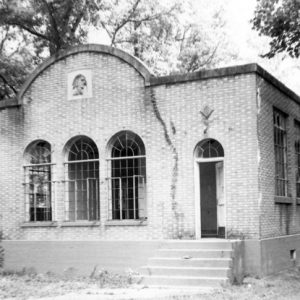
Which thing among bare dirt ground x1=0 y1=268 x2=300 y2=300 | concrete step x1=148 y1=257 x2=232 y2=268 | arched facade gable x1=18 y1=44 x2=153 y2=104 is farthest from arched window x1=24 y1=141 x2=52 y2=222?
concrete step x1=148 y1=257 x2=232 y2=268

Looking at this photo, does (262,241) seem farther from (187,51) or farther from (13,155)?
(187,51)

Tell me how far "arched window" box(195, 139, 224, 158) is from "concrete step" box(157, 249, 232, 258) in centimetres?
246

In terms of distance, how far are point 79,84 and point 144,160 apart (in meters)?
2.80

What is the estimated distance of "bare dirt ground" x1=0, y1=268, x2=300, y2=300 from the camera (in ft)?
38.0

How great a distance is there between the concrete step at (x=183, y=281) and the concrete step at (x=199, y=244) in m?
1.05

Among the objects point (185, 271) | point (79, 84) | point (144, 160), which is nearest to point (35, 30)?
point (79, 84)

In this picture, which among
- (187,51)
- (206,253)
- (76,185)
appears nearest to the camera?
(206,253)

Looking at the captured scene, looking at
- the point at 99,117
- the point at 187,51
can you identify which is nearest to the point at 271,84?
the point at 99,117

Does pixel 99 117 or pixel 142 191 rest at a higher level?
pixel 99 117

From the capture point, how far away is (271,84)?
1515 centimetres

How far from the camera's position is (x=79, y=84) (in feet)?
53.2

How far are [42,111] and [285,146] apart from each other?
22.7 feet

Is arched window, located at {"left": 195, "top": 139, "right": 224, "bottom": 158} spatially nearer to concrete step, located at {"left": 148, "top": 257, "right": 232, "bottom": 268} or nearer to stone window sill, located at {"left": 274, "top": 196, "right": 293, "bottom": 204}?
stone window sill, located at {"left": 274, "top": 196, "right": 293, "bottom": 204}

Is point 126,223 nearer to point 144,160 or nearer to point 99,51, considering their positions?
point 144,160
